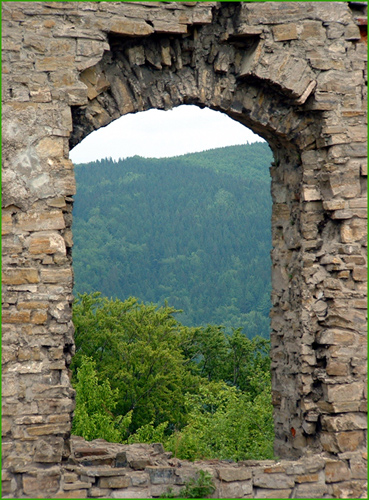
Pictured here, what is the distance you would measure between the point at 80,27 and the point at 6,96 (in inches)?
29.7

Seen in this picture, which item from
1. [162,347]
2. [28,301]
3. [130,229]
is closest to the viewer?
[28,301]

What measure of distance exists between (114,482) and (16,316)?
1391 mm

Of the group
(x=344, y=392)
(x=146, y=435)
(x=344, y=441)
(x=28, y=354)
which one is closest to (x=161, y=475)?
(x=28, y=354)

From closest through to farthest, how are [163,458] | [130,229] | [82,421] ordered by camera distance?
[163,458], [82,421], [130,229]

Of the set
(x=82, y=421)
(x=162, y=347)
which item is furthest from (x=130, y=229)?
(x=82, y=421)

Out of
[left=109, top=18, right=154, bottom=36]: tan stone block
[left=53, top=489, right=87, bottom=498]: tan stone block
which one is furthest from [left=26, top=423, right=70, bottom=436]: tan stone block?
[left=109, top=18, right=154, bottom=36]: tan stone block

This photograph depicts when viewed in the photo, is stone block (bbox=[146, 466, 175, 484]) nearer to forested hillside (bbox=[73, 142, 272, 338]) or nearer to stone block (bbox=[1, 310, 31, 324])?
stone block (bbox=[1, 310, 31, 324])

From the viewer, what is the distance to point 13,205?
5109 mm

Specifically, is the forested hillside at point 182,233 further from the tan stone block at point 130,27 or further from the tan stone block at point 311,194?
the tan stone block at point 130,27

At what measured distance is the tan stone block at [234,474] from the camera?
5320 millimetres

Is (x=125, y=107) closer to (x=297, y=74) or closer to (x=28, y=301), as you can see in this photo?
(x=297, y=74)

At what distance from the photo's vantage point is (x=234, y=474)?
17.5ft

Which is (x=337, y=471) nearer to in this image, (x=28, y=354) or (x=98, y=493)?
(x=98, y=493)

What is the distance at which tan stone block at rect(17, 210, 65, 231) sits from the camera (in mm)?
5109
